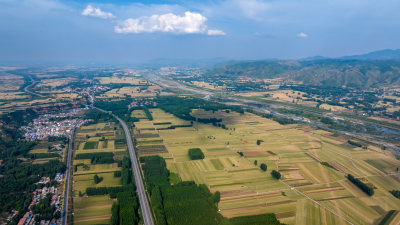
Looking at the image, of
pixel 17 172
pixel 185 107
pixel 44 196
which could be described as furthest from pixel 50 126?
pixel 185 107

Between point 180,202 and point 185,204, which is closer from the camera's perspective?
point 185,204

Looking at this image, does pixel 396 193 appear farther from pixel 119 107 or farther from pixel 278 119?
pixel 119 107

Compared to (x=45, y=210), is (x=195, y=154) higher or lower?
higher

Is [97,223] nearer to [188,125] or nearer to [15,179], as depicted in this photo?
[15,179]

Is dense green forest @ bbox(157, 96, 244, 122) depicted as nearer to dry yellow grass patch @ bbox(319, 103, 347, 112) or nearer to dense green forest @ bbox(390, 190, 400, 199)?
dry yellow grass patch @ bbox(319, 103, 347, 112)

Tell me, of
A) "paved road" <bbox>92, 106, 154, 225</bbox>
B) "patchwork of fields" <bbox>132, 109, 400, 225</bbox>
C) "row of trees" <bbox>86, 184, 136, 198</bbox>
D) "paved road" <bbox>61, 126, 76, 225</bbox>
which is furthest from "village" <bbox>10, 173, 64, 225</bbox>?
"patchwork of fields" <bbox>132, 109, 400, 225</bbox>

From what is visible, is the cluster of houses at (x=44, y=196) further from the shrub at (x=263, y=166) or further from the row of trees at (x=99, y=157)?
the shrub at (x=263, y=166)

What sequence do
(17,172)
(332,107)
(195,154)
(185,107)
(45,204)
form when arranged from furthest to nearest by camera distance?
1. (332,107)
2. (185,107)
3. (195,154)
4. (17,172)
5. (45,204)
